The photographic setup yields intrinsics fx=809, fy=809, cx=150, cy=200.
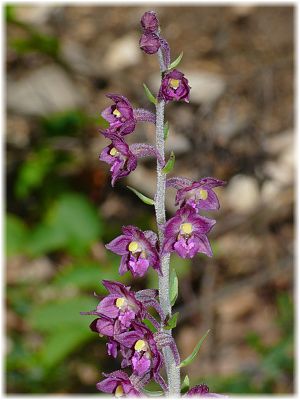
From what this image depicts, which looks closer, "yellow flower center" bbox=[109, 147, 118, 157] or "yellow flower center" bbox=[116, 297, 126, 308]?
"yellow flower center" bbox=[116, 297, 126, 308]

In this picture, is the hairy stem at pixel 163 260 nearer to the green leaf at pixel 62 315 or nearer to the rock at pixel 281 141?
the green leaf at pixel 62 315

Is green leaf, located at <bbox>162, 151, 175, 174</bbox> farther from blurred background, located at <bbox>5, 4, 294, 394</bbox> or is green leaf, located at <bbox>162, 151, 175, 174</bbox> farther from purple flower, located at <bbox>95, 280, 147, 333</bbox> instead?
blurred background, located at <bbox>5, 4, 294, 394</bbox>

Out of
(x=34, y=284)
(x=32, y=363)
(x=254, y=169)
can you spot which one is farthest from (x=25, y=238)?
(x=254, y=169)

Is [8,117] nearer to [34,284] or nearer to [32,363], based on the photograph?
[34,284]

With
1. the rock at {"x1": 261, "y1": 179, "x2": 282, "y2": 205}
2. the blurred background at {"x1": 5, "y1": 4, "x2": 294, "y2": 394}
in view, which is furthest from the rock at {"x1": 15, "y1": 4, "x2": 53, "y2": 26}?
the rock at {"x1": 261, "y1": 179, "x2": 282, "y2": 205}

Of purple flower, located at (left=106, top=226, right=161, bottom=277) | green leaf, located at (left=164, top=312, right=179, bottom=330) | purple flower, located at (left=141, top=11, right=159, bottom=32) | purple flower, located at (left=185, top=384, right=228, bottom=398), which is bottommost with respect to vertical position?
purple flower, located at (left=185, top=384, right=228, bottom=398)

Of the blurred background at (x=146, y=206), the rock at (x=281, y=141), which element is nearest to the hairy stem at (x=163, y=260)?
the blurred background at (x=146, y=206)
